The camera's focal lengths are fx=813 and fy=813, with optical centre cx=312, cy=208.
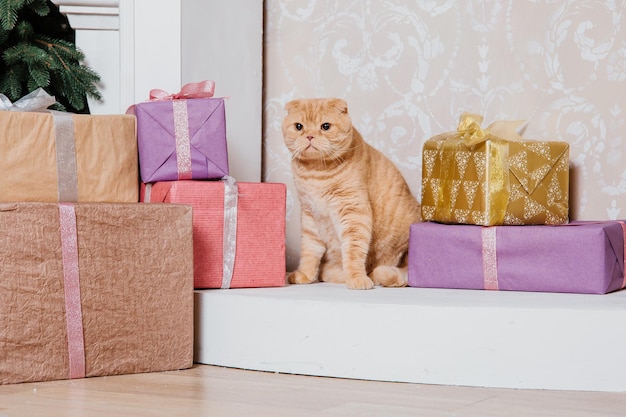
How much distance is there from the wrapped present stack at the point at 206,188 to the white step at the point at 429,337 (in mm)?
105

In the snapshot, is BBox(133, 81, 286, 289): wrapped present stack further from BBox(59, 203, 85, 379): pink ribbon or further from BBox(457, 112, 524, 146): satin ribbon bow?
BBox(457, 112, 524, 146): satin ribbon bow

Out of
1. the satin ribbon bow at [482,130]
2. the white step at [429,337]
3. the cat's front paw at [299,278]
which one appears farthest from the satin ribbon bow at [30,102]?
the satin ribbon bow at [482,130]

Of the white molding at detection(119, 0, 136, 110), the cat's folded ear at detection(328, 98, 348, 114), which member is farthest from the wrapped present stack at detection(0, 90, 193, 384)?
the cat's folded ear at detection(328, 98, 348, 114)

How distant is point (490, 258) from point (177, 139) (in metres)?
0.68

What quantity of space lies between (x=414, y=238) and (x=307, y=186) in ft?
0.86

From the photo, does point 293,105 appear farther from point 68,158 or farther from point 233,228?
point 68,158

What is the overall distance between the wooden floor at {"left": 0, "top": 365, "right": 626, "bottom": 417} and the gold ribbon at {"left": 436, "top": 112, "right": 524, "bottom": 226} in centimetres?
44

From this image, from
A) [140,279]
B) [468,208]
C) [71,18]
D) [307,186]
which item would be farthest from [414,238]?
[71,18]

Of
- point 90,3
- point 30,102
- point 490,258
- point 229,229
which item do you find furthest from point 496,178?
point 90,3

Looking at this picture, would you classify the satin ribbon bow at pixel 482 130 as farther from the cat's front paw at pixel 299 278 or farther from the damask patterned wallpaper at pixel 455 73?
the cat's front paw at pixel 299 278

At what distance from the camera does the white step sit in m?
1.39

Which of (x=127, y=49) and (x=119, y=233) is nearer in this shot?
(x=119, y=233)

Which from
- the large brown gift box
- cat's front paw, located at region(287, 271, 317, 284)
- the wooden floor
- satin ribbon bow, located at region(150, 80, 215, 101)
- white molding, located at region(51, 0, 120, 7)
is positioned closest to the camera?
the wooden floor

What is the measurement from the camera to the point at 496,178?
169 cm
